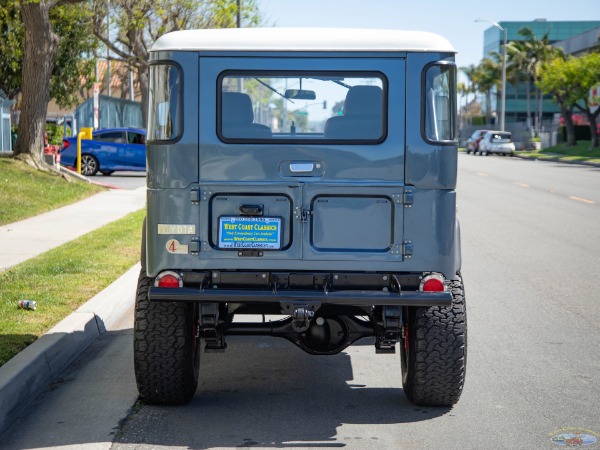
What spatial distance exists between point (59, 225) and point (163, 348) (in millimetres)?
10974

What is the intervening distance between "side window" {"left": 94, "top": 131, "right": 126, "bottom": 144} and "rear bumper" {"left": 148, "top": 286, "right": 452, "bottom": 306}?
87.2 ft

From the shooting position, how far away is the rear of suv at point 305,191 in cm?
611

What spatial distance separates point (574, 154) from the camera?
202 ft

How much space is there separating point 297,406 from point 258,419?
41 centimetres

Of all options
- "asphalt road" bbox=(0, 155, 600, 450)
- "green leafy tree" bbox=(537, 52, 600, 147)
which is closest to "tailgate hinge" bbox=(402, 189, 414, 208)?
"asphalt road" bbox=(0, 155, 600, 450)

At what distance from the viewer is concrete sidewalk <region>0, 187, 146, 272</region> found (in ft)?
43.8

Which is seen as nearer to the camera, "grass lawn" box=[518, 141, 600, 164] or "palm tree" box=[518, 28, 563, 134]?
"grass lawn" box=[518, 141, 600, 164]

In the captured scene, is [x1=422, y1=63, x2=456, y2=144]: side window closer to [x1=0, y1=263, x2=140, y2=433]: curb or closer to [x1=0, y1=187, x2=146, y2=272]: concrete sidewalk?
[x1=0, y1=263, x2=140, y2=433]: curb

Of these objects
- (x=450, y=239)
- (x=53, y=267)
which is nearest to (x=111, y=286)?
(x=53, y=267)

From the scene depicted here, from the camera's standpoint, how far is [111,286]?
10.3m

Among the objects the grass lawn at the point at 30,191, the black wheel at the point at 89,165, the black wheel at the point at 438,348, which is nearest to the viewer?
the black wheel at the point at 438,348

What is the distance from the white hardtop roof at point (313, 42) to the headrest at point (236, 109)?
12.1 inches

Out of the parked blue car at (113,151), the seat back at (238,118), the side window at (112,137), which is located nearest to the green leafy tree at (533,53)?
the parked blue car at (113,151)

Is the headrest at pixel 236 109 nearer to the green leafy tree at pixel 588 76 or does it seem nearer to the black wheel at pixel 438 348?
the black wheel at pixel 438 348
